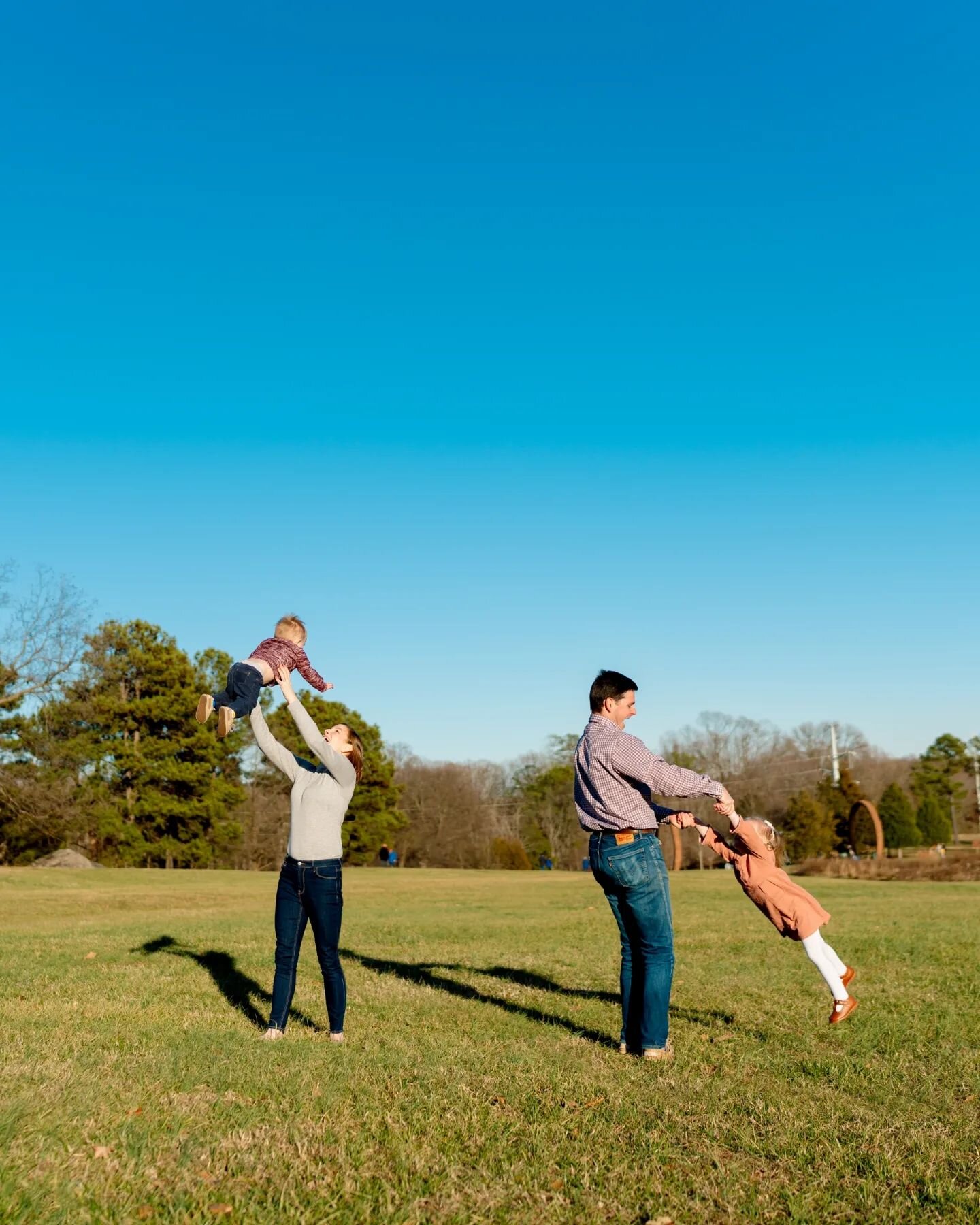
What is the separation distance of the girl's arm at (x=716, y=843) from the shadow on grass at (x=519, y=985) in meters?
1.28

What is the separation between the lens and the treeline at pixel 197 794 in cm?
4578

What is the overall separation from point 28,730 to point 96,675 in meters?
5.82

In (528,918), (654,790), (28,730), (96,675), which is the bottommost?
(528,918)

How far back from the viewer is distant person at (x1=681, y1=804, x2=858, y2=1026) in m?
7.25

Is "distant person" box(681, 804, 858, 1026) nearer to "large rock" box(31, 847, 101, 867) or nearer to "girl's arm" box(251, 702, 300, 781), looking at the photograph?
"girl's arm" box(251, 702, 300, 781)

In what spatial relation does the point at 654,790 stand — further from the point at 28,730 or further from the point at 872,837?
the point at 872,837

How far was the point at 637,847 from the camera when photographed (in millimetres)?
6605

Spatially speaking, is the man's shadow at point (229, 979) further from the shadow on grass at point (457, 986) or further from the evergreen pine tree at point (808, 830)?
the evergreen pine tree at point (808, 830)

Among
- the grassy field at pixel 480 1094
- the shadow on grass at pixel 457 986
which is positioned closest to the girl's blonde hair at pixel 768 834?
the grassy field at pixel 480 1094

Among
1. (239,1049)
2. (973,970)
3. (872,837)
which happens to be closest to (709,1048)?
(239,1049)

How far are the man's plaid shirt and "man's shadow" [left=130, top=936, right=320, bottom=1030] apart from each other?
2.90 metres

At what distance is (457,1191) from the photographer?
13.2 feet

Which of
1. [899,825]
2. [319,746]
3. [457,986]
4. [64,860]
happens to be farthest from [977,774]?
[319,746]

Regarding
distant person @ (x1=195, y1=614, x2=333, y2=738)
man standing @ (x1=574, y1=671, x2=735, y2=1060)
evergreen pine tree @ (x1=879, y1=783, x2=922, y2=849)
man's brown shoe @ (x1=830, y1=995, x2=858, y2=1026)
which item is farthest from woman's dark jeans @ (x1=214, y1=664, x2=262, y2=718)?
evergreen pine tree @ (x1=879, y1=783, x2=922, y2=849)
